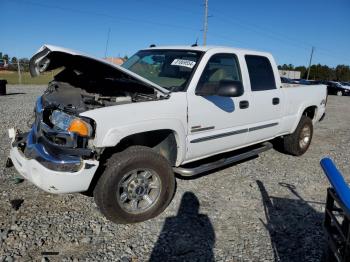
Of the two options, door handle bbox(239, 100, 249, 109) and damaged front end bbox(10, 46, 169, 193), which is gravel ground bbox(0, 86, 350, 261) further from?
door handle bbox(239, 100, 249, 109)

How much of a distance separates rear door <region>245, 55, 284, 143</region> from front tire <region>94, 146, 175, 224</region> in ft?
5.76

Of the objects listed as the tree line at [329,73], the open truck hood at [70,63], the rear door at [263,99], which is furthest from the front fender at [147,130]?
the tree line at [329,73]

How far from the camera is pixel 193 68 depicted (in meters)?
3.99

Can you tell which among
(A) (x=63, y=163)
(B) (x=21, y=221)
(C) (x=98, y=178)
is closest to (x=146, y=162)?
(C) (x=98, y=178)

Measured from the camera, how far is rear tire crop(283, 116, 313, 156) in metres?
5.98

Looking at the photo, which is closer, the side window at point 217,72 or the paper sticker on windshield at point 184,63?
the side window at point 217,72

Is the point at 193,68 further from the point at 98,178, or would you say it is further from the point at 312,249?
the point at 312,249

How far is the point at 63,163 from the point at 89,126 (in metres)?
0.42

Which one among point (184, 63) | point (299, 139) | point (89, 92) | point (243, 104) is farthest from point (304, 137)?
point (89, 92)

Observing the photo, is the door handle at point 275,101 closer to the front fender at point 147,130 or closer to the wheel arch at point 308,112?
the wheel arch at point 308,112

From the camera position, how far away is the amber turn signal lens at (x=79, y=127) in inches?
119

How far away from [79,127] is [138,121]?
0.58 metres

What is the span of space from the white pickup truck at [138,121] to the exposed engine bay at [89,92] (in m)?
0.01

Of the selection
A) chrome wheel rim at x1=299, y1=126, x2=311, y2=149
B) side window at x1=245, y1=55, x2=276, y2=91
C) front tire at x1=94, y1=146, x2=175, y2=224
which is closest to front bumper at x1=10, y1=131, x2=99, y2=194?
front tire at x1=94, y1=146, x2=175, y2=224
